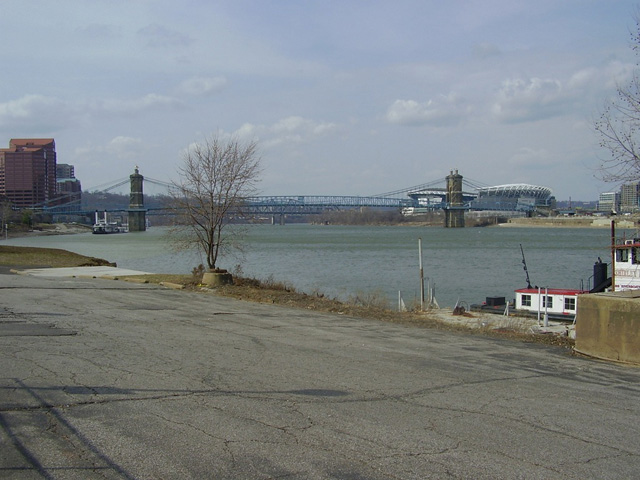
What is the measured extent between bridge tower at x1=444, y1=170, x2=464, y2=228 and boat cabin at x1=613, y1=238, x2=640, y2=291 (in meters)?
143

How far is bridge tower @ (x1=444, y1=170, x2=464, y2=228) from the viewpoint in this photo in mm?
170875

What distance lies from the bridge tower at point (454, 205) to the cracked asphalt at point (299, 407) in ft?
528

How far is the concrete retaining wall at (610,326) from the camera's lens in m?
10.2

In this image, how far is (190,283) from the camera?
23391mm

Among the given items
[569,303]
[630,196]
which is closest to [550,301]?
[569,303]

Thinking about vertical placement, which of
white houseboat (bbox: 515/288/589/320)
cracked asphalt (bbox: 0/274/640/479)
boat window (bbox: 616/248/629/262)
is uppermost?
boat window (bbox: 616/248/629/262)

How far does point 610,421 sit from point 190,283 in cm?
1825

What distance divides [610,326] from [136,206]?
157 meters

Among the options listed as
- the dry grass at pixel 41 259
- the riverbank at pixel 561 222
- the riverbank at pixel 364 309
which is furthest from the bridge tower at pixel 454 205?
the riverbank at pixel 364 309

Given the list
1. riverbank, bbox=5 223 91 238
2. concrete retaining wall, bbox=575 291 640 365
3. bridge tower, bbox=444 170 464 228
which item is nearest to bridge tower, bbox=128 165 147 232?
riverbank, bbox=5 223 91 238

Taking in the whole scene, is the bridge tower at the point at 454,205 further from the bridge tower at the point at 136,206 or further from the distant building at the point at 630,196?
the distant building at the point at 630,196

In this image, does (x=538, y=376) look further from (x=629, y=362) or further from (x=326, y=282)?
(x=326, y=282)

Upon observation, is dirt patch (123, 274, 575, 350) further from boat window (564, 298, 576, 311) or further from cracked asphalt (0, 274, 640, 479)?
boat window (564, 298, 576, 311)

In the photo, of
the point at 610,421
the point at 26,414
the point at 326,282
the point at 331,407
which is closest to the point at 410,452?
the point at 331,407
